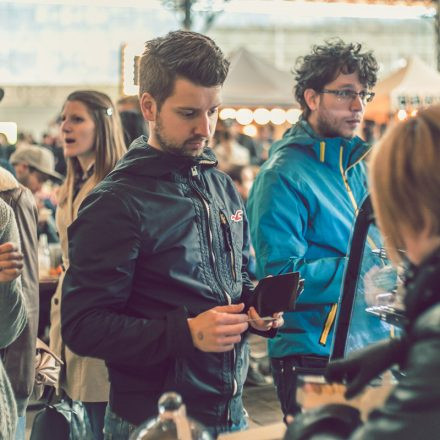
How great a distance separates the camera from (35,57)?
20844mm

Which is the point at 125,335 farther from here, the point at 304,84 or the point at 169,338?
the point at 304,84

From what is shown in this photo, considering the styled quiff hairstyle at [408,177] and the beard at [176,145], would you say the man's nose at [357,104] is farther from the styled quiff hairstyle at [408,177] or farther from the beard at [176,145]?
the styled quiff hairstyle at [408,177]

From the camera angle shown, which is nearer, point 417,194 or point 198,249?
point 417,194

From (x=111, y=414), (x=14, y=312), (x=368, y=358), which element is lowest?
(x=111, y=414)

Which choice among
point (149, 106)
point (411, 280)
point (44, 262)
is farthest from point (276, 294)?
point (44, 262)

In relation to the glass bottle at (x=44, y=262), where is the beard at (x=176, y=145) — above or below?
above

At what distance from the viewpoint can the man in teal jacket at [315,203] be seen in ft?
9.94

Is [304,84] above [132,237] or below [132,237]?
above

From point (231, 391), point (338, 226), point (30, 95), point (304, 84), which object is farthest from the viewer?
point (30, 95)

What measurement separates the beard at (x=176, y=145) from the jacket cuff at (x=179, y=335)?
1.46ft

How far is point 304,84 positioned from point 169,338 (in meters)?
1.66

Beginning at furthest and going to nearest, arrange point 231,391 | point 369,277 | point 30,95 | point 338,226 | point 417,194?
point 30,95 → point 338,226 → point 369,277 → point 231,391 → point 417,194

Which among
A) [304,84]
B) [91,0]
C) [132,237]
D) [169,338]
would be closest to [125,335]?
[169,338]

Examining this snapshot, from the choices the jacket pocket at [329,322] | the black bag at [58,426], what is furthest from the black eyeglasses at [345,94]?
the black bag at [58,426]
